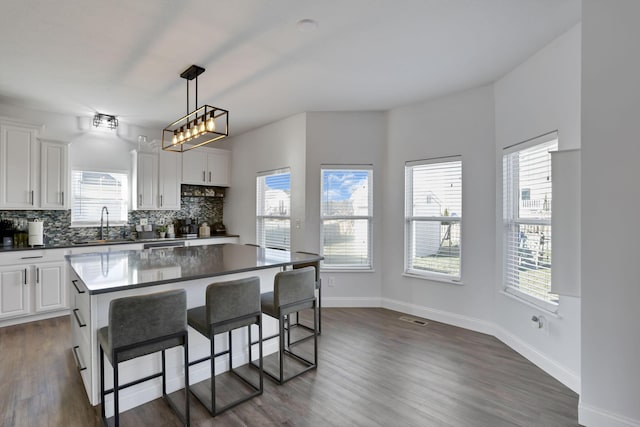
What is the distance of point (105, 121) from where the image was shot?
4.88 metres

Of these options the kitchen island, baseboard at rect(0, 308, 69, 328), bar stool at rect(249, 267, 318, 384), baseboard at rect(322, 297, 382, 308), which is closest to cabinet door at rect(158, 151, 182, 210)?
baseboard at rect(0, 308, 69, 328)

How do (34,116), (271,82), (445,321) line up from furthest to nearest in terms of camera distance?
(34,116) < (445,321) < (271,82)

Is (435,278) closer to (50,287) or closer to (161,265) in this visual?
(161,265)

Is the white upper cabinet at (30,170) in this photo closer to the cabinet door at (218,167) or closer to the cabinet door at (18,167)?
the cabinet door at (18,167)

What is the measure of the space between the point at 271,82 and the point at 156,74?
1179 mm

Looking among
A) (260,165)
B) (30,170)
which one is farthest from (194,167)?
(30,170)

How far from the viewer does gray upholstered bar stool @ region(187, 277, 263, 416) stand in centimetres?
214

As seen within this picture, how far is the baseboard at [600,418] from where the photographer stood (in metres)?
1.87

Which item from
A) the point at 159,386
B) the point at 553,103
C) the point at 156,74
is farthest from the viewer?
the point at 156,74

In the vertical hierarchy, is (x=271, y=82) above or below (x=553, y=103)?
above

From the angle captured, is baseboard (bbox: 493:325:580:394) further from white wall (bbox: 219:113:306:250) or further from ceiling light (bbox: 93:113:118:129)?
ceiling light (bbox: 93:113:118:129)

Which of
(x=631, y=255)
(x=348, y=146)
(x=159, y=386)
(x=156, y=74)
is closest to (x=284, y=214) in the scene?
(x=348, y=146)

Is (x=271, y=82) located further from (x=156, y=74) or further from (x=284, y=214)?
(x=284, y=214)

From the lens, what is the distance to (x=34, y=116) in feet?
14.8
